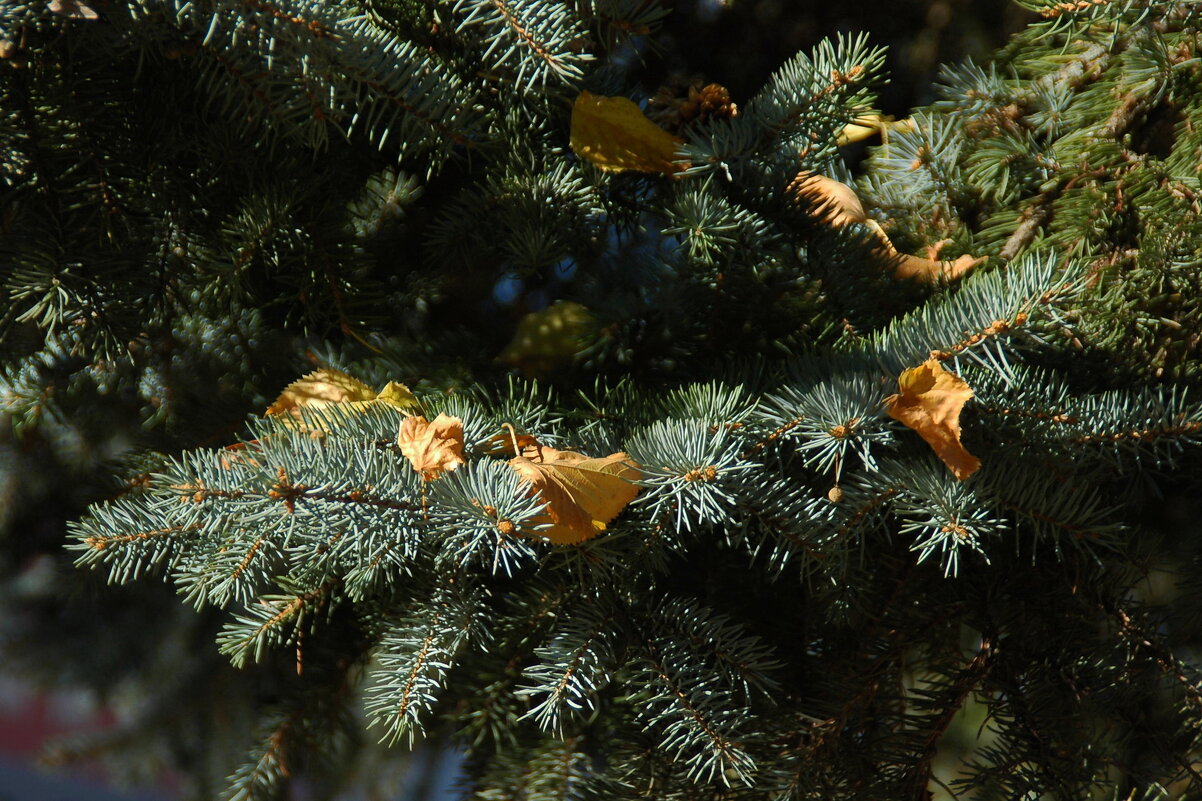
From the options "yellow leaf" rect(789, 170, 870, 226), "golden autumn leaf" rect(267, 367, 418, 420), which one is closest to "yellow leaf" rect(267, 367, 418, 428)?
"golden autumn leaf" rect(267, 367, 418, 420)

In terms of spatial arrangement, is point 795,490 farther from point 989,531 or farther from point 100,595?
point 100,595

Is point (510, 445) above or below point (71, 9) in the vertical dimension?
below

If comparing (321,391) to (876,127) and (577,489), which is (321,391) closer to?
(577,489)

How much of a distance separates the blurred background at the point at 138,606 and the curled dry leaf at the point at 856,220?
0.11 m

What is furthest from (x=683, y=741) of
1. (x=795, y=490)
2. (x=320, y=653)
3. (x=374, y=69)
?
(x=374, y=69)

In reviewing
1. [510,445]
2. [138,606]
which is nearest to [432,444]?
[510,445]

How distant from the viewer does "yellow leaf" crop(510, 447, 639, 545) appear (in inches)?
14.2

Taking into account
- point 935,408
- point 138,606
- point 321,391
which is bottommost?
point 138,606

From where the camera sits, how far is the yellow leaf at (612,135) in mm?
475

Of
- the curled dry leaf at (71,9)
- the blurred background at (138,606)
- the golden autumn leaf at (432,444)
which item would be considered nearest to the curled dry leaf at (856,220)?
the blurred background at (138,606)

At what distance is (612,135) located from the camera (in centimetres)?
48

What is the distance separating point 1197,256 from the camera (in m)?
0.47

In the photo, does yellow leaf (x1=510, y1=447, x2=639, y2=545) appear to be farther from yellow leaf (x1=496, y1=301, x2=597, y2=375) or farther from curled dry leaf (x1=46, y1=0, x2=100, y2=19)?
curled dry leaf (x1=46, y1=0, x2=100, y2=19)

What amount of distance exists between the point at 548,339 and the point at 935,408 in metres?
0.21
